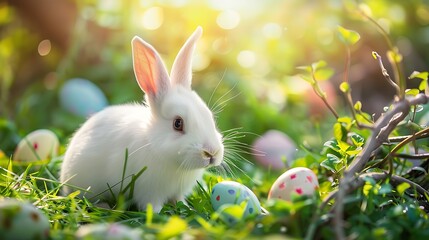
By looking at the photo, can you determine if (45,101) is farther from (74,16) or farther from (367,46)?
(367,46)

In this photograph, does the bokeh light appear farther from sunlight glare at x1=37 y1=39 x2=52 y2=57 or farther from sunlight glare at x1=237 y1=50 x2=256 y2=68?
sunlight glare at x1=37 y1=39 x2=52 y2=57

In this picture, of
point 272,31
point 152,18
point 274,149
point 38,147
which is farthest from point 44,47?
point 274,149

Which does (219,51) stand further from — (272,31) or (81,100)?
(81,100)

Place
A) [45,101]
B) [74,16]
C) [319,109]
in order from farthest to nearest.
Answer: [74,16] < [319,109] < [45,101]

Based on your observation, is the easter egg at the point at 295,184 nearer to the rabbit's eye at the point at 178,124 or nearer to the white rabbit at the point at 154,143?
the white rabbit at the point at 154,143

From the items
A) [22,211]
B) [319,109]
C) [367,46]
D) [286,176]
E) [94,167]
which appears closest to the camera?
[22,211]

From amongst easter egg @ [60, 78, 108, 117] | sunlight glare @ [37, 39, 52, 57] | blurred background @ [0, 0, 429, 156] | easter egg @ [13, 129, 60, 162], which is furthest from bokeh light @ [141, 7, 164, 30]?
easter egg @ [13, 129, 60, 162]

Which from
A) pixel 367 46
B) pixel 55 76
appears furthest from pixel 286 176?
pixel 367 46
